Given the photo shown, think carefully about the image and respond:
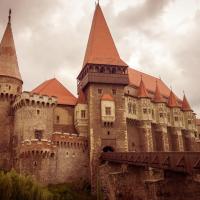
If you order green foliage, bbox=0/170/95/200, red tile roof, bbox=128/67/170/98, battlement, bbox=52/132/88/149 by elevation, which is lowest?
green foliage, bbox=0/170/95/200

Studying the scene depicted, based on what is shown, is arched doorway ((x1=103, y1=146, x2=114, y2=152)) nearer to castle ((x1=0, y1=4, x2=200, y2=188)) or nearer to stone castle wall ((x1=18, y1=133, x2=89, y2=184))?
castle ((x1=0, y1=4, x2=200, y2=188))

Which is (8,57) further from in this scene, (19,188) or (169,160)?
(169,160)

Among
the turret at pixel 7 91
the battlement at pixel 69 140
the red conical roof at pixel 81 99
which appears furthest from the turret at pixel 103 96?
the turret at pixel 7 91

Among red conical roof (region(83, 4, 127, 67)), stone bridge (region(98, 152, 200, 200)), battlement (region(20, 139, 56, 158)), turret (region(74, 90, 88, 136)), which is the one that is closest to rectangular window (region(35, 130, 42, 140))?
battlement (region(20, 139, 56, 158))

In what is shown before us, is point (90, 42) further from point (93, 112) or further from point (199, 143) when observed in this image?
point (199, 143)

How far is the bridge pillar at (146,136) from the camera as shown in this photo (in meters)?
42.3

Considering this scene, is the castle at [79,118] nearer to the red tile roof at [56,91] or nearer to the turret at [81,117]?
the turret at [81,117]

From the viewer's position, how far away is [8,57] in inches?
1585

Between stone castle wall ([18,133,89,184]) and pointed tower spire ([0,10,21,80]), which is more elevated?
pointed tower spire ([0,10,21,80])

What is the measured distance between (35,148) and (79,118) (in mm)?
7036

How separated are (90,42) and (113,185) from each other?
2136 cm

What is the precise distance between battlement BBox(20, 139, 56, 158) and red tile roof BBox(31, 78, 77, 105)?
6757mm

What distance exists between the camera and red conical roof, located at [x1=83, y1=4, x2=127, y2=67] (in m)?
41.4

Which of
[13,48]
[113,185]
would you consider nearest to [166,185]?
[113,185]
